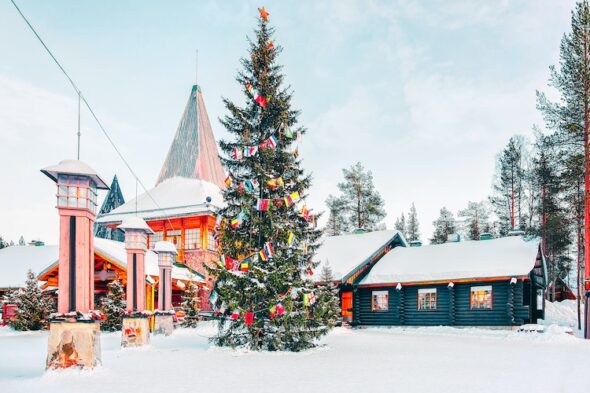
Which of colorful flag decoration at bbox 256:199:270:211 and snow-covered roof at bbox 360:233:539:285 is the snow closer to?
colorful flag decoration at bbox 256:199:270:211

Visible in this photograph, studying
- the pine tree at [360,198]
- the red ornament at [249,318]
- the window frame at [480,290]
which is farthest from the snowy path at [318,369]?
the pine tree at [360,198]

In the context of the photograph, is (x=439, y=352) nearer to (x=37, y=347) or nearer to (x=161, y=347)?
(x=161, y=347)

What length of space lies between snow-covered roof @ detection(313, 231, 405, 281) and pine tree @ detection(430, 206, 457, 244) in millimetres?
25207

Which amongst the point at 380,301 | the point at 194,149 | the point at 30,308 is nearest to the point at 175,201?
A: the point at 194,149

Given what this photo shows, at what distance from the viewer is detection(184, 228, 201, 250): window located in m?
33.2

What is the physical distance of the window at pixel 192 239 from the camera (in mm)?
33156

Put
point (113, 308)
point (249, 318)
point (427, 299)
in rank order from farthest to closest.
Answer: point (427, 299), point (113, 308), point (249, 318)

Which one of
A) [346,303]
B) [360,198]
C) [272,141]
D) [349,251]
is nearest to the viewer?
[272,141]

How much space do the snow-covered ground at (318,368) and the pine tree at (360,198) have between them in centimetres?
3063

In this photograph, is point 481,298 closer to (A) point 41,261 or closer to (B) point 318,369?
(B) point 318,369

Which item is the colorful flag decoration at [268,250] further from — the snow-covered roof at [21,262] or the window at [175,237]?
the window at [175,237]

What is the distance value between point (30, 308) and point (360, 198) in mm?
32258

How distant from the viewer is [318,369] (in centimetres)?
1142

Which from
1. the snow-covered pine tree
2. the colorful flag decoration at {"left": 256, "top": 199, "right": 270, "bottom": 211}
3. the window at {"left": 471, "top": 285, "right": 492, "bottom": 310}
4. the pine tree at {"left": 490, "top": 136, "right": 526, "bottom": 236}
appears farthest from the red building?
the pine tree at {"left": 490, "top": 136, "right": 526, "bottom": 236}
